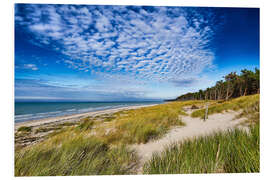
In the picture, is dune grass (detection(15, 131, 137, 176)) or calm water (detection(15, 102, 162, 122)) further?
calm water (detection(15, 102, 162, 122))

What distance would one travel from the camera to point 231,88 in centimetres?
310

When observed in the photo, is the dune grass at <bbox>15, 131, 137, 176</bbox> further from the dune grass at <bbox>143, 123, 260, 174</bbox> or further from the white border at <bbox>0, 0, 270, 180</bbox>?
the dune grass at <bbox>143, 123, 260, 174</bbox>

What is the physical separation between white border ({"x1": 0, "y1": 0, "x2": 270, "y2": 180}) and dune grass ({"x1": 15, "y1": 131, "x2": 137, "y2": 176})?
111 mm

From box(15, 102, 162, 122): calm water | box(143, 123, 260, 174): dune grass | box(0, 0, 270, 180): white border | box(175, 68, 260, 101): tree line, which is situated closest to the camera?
box(143, 123, 260, 174): dune grass

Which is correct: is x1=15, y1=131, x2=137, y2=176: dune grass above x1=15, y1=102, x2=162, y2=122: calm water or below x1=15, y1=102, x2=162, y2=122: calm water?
above

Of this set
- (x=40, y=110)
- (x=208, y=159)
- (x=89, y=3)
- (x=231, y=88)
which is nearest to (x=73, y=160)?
(x=208, y=159)

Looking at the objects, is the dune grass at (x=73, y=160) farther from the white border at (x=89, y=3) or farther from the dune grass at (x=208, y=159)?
the dune grass at (x=208, y=159)

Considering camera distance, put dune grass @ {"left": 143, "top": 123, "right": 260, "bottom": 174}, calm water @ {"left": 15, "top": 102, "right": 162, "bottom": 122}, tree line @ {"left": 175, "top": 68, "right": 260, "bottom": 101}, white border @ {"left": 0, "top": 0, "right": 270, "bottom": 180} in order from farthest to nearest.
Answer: calm water @ {"left": 15, "top": 102, "right": 162, "bottom": 122}, tree line @ {"left": 175, "top": 68, "right": 260, "bottom": 101}, white border @ {"left": 0, "top": 0, "right": 270, "bottom": 180}, dune grass @ {"left": 143, "top": 123, "right": 260, "bottom": 174}

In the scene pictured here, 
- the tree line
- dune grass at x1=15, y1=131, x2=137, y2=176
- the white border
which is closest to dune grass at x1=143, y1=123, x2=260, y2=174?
the white border

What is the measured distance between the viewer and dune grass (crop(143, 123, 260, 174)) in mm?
1240

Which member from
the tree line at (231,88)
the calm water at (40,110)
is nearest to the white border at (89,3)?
the calm water at (40,110)

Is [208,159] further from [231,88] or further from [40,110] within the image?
[40,110]

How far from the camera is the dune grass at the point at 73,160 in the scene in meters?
1.32
